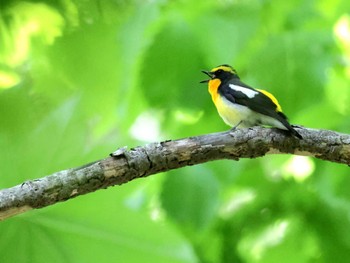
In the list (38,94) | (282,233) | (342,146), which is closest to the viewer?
(38,94)

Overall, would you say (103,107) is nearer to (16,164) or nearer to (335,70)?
(16,164)

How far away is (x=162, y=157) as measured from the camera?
498mm

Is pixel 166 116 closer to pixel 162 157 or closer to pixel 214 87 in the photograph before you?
pixel 214 87

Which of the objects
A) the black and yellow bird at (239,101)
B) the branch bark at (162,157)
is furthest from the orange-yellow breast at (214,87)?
the branch bark at (162,157)

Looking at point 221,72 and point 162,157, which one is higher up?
point 221,72

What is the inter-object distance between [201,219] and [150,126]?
136 millimetres

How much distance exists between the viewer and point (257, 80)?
70 cm

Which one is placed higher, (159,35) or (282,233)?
(159,35)

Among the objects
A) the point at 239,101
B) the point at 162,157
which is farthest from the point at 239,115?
the point at 162,157

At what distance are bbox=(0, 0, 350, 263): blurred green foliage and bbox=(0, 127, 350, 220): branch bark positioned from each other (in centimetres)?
5

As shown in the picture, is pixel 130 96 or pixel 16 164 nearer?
pixel 16 164

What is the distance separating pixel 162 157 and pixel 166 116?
21 centimetres

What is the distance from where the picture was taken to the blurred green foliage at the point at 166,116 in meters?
0.44

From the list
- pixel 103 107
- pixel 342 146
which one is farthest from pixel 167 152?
pixel 342 146
